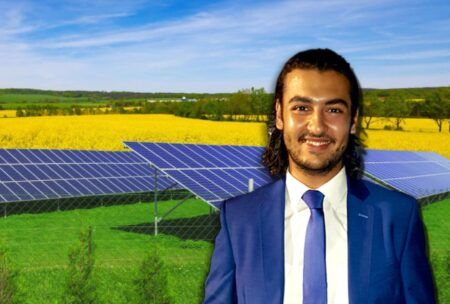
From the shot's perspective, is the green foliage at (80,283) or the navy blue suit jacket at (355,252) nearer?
the navy blue suit jacket at (355,252)

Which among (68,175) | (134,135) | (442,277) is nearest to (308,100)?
(442,277)

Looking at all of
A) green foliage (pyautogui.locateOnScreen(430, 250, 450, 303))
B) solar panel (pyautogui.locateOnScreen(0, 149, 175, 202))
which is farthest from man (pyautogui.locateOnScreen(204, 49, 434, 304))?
solar panel (pyautogui.locateOnScreen(0, 149, 175, 202))

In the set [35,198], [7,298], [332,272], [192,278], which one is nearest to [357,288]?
[332,272]

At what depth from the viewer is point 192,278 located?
45.3ft

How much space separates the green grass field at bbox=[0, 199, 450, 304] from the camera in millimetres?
12680

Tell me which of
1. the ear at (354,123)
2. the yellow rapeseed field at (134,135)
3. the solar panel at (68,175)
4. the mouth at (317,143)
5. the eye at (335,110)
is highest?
the eye at (335,110)

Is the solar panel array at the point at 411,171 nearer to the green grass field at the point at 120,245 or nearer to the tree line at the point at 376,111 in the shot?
the green grass field at the point at 120,245

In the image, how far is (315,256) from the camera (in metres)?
2.93

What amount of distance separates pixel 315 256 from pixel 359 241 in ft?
0.70

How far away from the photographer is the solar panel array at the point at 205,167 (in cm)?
1730

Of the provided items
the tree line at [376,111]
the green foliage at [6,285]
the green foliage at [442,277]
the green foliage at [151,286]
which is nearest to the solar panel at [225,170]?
the green foliage at [442,277]

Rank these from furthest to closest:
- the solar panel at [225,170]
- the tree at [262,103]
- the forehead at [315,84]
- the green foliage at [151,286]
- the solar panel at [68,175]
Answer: the solar panel at [68,175] < the solar panel at [225,170] < the green foliage at [151,286] < the tree at [262,103] < the forehead at [315,84]

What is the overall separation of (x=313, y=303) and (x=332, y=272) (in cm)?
19

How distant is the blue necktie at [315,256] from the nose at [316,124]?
27 centimetres
